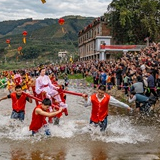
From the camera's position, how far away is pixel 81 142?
819cm

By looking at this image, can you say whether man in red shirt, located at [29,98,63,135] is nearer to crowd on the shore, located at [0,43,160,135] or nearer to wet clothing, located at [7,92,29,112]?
crowd on the shore, located at [0,43,160,135]

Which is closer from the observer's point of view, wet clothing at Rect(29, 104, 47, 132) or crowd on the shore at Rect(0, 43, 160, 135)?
wet clothing at Rect(29, 104, 47, 132)

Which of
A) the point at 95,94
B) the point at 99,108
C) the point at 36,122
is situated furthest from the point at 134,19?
the point at 36,122

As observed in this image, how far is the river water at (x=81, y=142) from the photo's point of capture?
695 centimetres

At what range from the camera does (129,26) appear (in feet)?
155

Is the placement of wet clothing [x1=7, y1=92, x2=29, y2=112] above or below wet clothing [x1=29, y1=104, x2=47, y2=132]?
above

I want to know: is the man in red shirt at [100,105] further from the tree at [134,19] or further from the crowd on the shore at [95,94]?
the tree at [134,19]

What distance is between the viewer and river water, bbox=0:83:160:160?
695cm

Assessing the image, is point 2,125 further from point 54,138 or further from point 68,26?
point 68,26

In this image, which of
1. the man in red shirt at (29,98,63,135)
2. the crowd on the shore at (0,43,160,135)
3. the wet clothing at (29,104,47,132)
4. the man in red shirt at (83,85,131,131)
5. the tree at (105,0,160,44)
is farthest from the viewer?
the tree at (105,0,160,44)

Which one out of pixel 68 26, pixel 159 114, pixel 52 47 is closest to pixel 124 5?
pixel 159 114

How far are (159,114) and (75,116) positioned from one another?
3.31 meters

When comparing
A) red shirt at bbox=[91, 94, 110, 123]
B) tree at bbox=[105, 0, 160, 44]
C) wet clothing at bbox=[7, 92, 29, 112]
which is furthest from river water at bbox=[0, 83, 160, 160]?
tree at bbox=[105, 0, 160, 44]

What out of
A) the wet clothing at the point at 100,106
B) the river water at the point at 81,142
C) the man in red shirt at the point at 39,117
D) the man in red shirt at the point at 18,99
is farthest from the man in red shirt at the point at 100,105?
the man in red shirt at the point at 18,99
